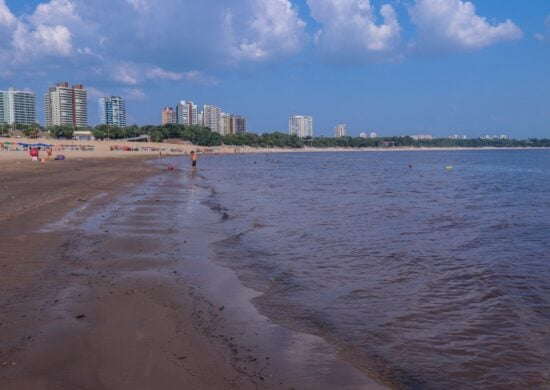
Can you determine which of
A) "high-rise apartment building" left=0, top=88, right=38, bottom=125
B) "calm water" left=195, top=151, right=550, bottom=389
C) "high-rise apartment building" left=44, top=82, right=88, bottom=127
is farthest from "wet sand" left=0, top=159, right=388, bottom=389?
"high-rise apartment building" left=0, top=88, right=38, bottom=125

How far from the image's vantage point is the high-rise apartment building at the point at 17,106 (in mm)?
175500

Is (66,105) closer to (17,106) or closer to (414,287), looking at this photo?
(17,106)

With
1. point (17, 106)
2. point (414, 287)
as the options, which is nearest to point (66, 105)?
point (17, 106)

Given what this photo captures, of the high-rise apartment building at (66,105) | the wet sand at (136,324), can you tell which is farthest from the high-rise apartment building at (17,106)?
the wet sand at (136,324)

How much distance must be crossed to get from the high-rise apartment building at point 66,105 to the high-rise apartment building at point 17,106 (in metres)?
5.98

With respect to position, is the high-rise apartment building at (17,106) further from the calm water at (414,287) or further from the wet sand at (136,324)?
the wet sand at (136,324)

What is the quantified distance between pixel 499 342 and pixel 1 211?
13477mm

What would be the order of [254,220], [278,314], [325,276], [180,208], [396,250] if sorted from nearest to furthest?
[278,314], [325,276], [396,250], [254,220], [180,208]

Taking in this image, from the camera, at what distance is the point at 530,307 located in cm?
715

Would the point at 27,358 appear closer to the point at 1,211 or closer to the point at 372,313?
the point at 372,313

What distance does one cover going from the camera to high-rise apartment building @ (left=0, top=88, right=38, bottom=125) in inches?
6909

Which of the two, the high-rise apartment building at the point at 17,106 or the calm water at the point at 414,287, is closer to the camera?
the calm water at the point at 414,287

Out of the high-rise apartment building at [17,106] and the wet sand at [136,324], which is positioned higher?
the high-rise apartment building at [17,106]

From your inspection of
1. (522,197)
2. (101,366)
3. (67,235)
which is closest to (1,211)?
(67,235)
